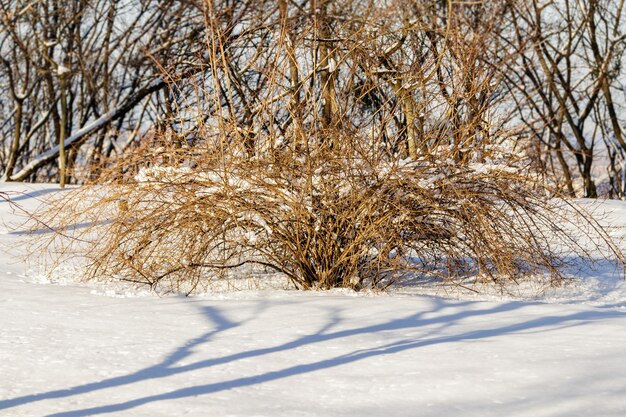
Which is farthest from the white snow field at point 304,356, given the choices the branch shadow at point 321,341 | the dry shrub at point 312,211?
the dry shrub at point 312,211

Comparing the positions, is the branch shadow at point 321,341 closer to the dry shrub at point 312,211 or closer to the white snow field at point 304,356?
the white snow field at point 304,356

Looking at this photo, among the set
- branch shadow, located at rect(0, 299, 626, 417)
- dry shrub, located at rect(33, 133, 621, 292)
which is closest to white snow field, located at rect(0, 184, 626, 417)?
branch shadow, located at rect(0, 299, 626, 417)

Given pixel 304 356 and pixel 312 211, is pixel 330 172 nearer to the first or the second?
pixel 312 211

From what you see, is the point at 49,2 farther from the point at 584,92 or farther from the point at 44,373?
the point at 44,373

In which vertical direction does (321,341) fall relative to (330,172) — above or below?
below

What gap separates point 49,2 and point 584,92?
13696 millimetres

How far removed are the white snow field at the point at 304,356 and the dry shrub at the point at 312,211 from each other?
50 centimetres

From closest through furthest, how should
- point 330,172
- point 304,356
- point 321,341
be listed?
point 304,356
point 321,341
point 330,172

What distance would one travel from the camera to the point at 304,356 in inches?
197

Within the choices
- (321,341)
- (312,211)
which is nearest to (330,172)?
(312,211)

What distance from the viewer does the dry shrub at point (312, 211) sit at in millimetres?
7328

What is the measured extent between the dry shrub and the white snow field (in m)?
0.50

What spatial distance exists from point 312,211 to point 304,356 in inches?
99.3

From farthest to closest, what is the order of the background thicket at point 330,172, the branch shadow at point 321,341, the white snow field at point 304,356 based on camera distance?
the background thicket at point 330,172 → the branch shadow at point 321,341 → the white snow field at point 304,356
